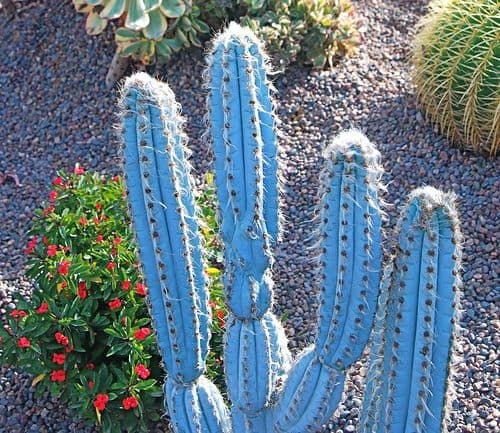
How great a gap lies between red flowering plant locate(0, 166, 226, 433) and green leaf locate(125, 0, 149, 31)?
134 cm

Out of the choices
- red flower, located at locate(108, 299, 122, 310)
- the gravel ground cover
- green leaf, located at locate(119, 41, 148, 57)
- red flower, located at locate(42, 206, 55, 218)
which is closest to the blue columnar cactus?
red flower, located at locate(108, 299, 122, 310)

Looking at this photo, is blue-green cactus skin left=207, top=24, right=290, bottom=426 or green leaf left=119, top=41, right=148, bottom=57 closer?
blue-green cactus skin left=207, top=24, right=290, bottom=426

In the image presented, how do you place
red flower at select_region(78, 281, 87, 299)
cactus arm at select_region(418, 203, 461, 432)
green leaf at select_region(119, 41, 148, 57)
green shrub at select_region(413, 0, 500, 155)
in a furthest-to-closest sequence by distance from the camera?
Answer: green leaf at select_region(119, 41, 148, 57) < green shrub at select_region(413, 0, 500, 155) < red flower at select_region(78, 281, 87, 299) < cactus arm at select_region(418, 203, 461, 432)

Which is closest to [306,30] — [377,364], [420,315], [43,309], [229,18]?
[229,18]

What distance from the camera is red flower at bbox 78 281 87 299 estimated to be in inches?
123

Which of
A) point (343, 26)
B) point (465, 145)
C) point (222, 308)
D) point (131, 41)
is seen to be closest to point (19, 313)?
point (222, 308)

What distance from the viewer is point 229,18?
4.85 meters

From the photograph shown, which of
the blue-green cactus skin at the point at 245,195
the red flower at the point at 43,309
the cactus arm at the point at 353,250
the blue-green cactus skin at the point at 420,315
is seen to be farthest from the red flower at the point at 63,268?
the blue-green cactus skin at the point at 420,315

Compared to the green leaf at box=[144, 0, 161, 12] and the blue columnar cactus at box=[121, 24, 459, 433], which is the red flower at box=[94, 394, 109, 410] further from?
the green leaf at box=[144, 0, 161, 12]

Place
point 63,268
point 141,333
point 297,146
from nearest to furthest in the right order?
1. point 141,333
2. point 63,268
3. point 297,146

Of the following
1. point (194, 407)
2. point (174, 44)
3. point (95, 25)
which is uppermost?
point (95, 25)

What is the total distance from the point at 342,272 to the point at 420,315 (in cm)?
22

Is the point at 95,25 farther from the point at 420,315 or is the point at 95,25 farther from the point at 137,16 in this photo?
the point at 420,315

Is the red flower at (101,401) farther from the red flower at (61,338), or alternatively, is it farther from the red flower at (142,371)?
the red flower at (61,338)
